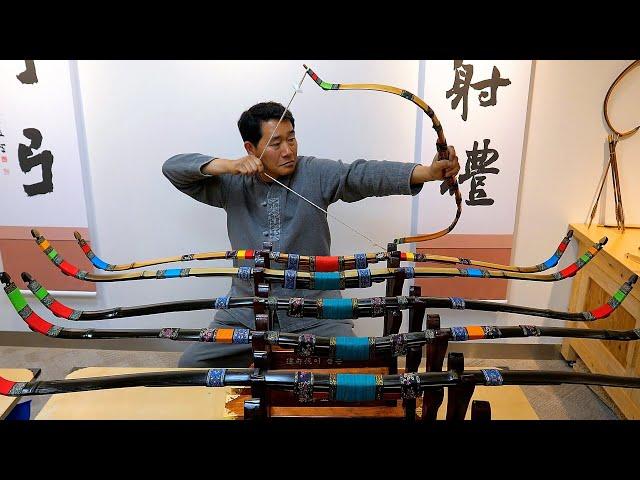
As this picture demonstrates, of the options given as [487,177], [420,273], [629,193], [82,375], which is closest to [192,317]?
[82,375]

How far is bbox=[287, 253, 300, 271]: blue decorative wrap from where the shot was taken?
158 cm

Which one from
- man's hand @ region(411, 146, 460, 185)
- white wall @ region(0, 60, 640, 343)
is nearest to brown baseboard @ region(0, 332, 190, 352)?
white wall @ region(0, 60, 640, 343)

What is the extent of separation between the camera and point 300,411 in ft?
4.24

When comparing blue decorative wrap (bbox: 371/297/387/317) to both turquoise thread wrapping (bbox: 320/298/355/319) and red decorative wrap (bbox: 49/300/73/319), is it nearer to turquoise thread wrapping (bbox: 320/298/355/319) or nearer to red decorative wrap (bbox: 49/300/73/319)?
turquoise thread wrapping (bbox: 320/298/355/319)

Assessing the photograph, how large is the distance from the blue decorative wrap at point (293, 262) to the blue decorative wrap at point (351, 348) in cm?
46

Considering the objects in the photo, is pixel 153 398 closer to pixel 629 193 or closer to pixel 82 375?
pixel 82 375

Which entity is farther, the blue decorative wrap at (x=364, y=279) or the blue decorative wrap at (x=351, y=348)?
the blue decorative wrap at (x=364, y=279)

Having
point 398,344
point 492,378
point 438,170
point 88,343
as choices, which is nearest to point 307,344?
point 398,344

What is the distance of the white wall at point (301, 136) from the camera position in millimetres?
2041

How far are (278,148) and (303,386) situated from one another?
36.6 inches

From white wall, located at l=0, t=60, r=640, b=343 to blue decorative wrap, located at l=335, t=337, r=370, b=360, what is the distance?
1119 mm

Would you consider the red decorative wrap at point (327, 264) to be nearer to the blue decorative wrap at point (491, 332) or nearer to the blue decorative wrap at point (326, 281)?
the blue decorative wrap at point (326, 281)

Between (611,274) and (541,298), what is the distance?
0.48 m

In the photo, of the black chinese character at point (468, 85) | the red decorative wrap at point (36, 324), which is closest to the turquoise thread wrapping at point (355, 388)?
the red decorative wrap at point (36, 324)
